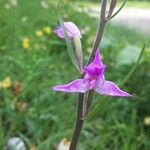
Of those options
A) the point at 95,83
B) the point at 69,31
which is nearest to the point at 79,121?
the point at 95,83

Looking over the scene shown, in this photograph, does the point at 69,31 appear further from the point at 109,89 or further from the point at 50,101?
the point at 50,101

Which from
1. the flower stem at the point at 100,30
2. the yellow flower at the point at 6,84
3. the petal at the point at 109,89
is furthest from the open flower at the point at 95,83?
the yellow flower at the point at 6,84

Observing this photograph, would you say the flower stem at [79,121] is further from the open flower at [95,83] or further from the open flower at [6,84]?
the open flower at [6,84]

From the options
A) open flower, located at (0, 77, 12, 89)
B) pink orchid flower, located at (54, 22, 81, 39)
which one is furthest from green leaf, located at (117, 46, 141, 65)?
pink orchid flower, located at (54, 22, 81, 39)

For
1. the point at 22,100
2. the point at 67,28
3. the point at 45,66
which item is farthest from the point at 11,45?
the point at 67,28

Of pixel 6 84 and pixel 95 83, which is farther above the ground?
pixel 95 83
